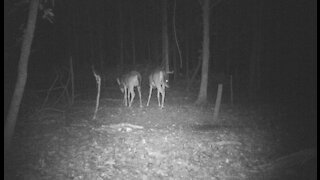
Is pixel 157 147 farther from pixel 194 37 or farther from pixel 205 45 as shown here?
pixel 194 37

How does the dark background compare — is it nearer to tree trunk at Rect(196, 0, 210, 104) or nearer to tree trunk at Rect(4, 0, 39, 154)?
tree trunk at Rect(196, 0, 210, 104)

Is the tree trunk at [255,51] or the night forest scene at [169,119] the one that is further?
the tree trunk at [255,51]

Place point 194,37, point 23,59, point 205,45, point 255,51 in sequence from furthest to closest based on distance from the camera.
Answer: point 194,37 < point 255,51 < point 205,45 < point 23,59

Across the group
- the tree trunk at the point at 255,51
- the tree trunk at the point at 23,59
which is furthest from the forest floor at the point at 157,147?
the tree trunk at the point at 255,51

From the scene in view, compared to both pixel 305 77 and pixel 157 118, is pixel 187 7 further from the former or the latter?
pixel 157 118

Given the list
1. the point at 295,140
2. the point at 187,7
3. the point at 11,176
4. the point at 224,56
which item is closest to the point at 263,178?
the point at 295,140

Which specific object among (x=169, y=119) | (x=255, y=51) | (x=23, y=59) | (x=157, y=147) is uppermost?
(x=255, y=51)

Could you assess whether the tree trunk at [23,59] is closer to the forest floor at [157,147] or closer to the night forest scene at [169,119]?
the night forest scene at [169,119]

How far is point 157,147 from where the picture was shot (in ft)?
40.0

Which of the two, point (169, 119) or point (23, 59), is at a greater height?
point (23, 59)

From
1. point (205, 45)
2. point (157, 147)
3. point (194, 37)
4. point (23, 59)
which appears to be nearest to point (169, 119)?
point (157, 147)

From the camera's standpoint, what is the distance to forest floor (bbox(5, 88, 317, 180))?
10328 millimetres

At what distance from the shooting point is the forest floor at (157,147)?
1033 cm

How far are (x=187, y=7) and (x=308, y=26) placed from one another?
480 inches
